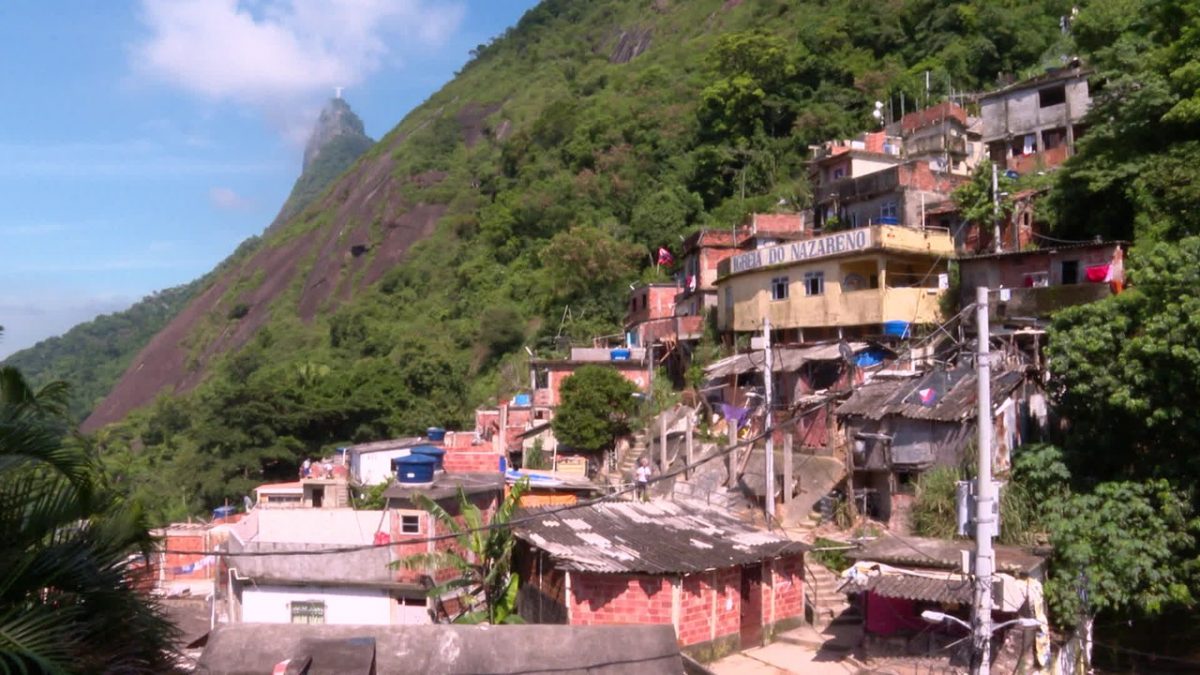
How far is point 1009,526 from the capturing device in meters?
14.6

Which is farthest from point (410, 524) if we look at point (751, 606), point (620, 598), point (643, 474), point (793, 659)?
point (793, 659)

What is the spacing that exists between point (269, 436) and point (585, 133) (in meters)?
29.4

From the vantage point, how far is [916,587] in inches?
503

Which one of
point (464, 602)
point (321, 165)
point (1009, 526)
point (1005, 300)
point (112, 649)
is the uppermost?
point (321, 165)

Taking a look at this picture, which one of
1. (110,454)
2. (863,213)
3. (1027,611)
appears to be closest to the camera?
(1027,611)

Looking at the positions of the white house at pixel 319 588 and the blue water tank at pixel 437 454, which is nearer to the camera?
the white house at pixel 319 588

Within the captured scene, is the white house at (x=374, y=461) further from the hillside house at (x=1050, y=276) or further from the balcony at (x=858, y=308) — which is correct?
the hillside house at (x=1050, y=276)

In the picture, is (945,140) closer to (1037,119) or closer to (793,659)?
(1037,119)

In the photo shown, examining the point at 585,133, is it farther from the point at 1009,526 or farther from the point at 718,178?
the point at 1009,526

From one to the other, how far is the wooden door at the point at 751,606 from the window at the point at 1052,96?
20.2 meters

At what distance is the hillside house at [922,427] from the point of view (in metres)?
16.7

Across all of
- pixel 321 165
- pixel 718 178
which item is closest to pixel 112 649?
pixel 718 178

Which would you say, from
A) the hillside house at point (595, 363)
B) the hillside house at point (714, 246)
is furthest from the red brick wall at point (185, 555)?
the hillside house at point (714, 246)

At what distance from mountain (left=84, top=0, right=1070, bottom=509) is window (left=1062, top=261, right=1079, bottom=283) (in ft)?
59.3
